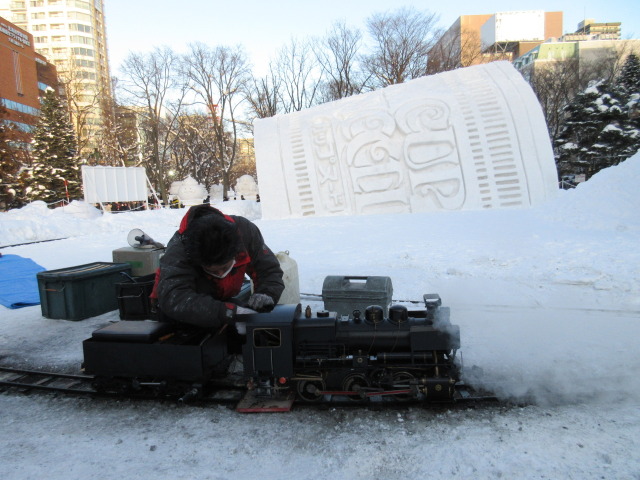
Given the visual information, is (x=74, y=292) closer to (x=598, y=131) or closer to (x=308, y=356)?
(x=308, y=356)

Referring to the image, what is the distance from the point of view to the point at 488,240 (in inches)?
336

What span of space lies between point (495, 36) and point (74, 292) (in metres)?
79.5

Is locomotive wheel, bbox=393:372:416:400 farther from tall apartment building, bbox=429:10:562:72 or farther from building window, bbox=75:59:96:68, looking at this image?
building window, bbox=75:59:96:68

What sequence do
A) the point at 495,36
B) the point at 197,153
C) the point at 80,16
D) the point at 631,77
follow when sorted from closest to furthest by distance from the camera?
the point at 631,77 < the point at 197,153 < the point at 495,36 < the point at 80,16

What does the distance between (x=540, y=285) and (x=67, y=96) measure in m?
40.4

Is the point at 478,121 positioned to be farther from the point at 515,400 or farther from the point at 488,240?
the point at 515,400

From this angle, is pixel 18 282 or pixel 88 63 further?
pixel 88 63

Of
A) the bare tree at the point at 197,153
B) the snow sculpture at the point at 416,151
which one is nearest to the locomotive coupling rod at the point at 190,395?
the snow sculpture at the point at 416,151

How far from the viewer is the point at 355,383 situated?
9.61 feet

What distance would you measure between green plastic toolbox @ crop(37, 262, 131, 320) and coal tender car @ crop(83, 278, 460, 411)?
2.57m

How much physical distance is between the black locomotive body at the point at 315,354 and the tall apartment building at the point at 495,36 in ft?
101

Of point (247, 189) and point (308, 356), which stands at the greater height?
point (247, 189)

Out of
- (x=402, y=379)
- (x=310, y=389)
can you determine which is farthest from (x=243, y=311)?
(x=402, y=379)

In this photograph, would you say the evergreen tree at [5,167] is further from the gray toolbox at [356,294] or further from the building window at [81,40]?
the building window at [81,40]
